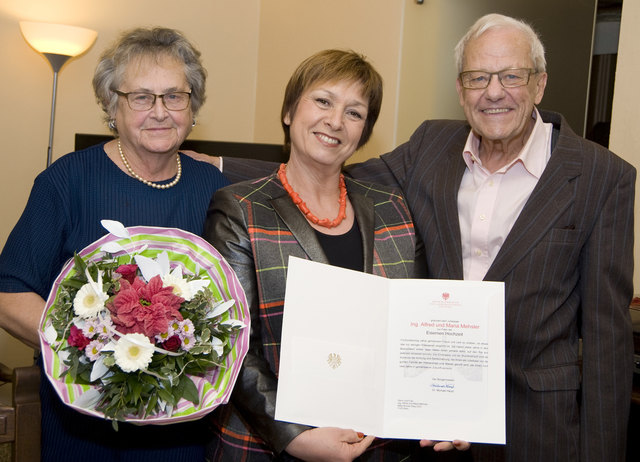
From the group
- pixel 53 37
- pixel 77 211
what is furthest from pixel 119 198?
pixel 53 37

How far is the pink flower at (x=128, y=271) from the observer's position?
5.12ft

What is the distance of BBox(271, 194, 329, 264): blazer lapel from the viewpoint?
72.1 inches

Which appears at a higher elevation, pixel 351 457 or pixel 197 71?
pixel 197 71

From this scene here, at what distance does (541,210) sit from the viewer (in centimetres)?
207

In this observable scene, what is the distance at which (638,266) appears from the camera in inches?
115

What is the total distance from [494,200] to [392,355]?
27.6 inches

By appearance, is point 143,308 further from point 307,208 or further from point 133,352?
point 307,208

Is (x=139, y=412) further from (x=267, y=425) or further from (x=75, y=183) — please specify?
(x=75, y=183)

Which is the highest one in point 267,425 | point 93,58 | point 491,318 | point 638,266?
point 93,58

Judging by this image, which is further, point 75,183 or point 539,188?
point 539,188

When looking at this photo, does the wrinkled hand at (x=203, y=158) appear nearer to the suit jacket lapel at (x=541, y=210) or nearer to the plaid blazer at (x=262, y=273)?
the plaid blazer at (x=262, y=273)

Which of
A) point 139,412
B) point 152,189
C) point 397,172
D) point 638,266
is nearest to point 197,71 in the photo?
point 152,189

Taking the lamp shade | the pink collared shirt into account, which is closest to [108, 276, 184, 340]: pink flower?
the pink collared shirt

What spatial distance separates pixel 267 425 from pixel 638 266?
75.1 inches
